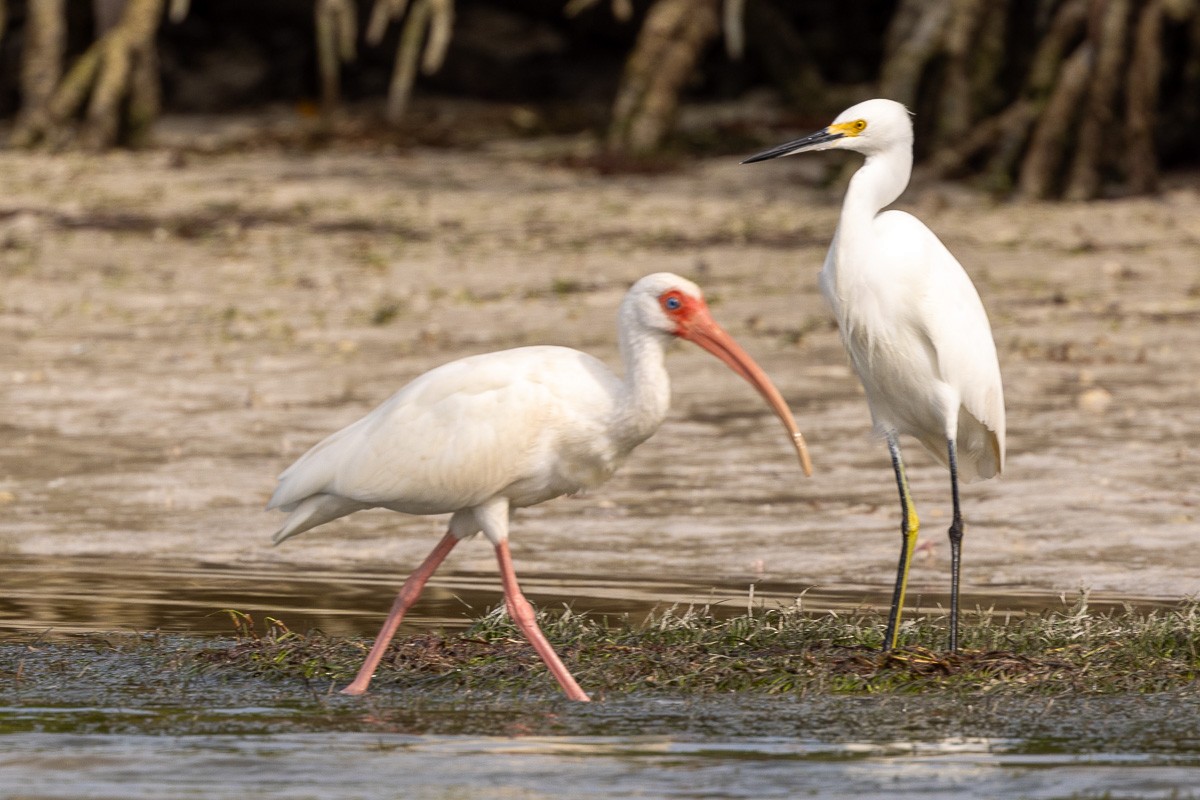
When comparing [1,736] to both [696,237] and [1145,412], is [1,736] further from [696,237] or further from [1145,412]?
[696,237]

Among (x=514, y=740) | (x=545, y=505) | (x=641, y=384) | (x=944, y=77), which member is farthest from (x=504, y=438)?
(x=944, y=77)

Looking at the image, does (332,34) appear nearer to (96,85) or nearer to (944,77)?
(96,85)

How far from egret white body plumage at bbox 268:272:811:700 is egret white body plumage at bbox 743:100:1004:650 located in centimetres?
43

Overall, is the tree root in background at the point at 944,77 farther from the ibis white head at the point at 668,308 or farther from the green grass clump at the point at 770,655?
the ibis white head at the point at 668,308

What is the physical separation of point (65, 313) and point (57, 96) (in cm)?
664

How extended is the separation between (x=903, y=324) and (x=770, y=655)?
1.01m

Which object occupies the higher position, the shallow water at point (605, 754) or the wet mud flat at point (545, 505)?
the shallow water at point (605, 754)

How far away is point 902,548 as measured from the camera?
6125 mm

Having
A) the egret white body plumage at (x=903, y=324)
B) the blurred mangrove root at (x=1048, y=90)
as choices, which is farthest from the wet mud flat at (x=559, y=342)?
the egret white body plumage at (x=903, y=324)

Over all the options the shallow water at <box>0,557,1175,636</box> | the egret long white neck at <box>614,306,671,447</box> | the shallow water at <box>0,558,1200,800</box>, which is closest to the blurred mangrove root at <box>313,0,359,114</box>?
the shallow water at <box>0,557,1175,636</box>

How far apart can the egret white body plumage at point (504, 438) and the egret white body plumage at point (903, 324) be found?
1.40 feet

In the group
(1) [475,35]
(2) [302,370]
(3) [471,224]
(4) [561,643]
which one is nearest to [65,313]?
(2) [302,370]

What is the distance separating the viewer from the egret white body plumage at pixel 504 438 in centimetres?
556

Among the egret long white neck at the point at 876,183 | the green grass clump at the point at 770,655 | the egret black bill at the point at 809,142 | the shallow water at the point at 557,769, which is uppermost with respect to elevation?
the egret black bill at the point at 809,142
